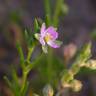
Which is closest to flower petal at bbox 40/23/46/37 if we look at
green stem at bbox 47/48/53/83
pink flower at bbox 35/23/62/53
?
pink flower at bbox 35/23/62/53

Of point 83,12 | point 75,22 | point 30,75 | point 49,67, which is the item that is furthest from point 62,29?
point 49,67

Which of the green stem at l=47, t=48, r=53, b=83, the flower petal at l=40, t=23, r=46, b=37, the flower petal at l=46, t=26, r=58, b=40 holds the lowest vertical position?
the flower petal at l=40, t=23, r=46, b=37

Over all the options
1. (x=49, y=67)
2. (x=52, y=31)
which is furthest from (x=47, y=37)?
(x=49, y=67)

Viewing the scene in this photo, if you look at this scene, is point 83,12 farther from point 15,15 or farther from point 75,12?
point 15,15

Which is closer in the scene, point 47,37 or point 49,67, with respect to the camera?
point 47,37

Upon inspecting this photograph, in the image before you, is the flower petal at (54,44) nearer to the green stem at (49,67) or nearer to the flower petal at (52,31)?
the flower petal at (52,31)

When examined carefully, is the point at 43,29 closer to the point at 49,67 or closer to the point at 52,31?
the point at 52,31

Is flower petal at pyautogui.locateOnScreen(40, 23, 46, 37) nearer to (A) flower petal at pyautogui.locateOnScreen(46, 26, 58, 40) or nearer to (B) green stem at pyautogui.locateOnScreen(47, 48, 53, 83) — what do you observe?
(A) flower petal at pyautogui.locateOnScreen(46, 26, 58, 40)

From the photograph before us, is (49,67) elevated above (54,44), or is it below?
above
